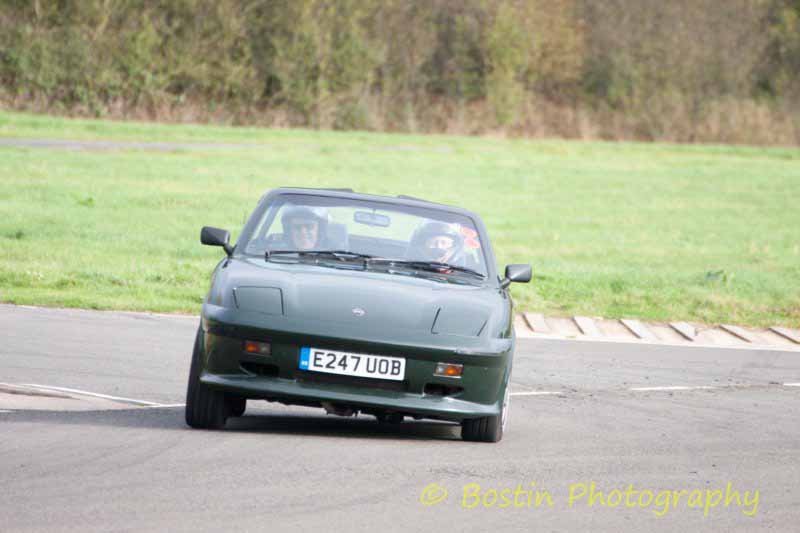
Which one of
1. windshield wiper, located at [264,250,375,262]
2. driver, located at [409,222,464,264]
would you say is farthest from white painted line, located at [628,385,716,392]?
windshield wiper, located at [264,250,375,262]

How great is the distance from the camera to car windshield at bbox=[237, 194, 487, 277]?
30.3ft

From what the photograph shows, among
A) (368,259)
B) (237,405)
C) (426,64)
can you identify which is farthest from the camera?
(426,64)

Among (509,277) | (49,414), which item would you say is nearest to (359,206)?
(509,277)

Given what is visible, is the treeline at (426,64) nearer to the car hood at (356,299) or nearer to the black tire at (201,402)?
the car hood at (356,299)

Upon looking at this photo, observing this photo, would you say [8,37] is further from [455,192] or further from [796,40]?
[796,40]

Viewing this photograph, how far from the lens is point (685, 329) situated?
15.2 metres

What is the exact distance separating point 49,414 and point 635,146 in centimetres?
4386

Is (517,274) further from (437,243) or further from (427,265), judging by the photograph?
(427,265)

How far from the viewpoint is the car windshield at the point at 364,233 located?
923 centimetres

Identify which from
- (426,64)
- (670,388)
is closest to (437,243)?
(670,388)

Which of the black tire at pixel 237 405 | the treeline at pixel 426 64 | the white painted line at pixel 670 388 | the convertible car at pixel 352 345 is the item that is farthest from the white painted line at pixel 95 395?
the treeline at pixel 426 64

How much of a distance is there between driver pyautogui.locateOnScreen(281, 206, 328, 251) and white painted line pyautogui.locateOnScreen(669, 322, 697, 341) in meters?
6.24

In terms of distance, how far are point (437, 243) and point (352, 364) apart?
5.83 ft

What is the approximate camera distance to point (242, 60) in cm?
5122
